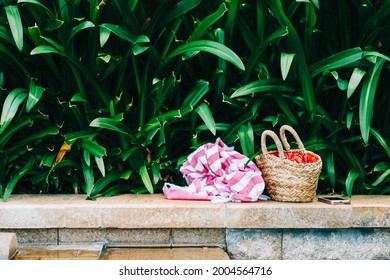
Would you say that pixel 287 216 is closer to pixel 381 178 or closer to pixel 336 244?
pixel 336 244

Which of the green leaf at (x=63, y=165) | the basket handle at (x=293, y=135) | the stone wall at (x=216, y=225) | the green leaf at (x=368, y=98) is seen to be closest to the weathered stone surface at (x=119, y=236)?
the stone wall at (x=216, y=225)

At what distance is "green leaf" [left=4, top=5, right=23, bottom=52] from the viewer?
9.40 ft

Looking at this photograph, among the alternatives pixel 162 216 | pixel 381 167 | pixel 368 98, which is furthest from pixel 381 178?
pixel 162 216

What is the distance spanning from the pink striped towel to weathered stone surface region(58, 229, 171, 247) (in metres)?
0.23

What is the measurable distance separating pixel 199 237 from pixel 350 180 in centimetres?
87

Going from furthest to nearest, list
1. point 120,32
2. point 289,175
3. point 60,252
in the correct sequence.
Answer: point 120,32 → point 289,175 → point 60,252

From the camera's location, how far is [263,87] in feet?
10.1

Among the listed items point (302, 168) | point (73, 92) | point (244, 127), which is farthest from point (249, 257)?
point (73, 92)

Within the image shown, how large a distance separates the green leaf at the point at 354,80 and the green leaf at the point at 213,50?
1.86 feet

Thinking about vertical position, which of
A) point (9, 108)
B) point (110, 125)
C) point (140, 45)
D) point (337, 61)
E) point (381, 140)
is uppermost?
point (140, 45)

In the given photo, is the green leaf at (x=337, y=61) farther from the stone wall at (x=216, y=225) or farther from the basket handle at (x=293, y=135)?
the stone wall at (x=216, y=225)

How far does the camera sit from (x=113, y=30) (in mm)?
2986

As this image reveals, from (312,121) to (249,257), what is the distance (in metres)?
0.83

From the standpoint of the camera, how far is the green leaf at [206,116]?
9.69 ft
